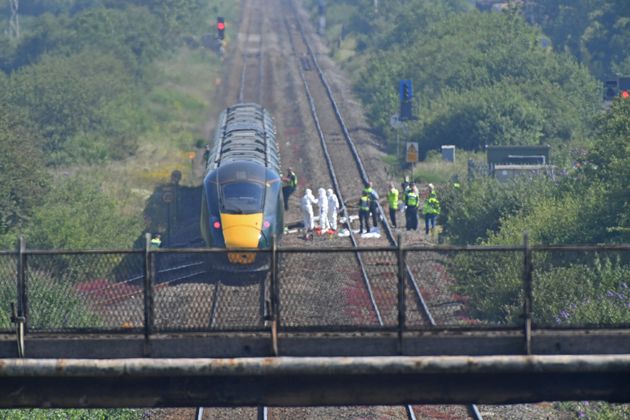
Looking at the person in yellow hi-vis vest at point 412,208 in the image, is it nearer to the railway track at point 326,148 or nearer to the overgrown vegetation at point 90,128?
the railway track at point 326,148

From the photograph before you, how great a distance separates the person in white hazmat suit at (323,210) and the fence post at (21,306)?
59.3ft

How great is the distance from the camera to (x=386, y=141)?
49281mm

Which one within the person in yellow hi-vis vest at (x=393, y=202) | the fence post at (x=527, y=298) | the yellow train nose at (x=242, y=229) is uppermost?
the person in yellow hi-vis vest at (x=393, y=202)

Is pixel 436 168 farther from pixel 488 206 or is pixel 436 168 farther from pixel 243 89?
pixel 243 89

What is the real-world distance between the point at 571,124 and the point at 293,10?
211 feet

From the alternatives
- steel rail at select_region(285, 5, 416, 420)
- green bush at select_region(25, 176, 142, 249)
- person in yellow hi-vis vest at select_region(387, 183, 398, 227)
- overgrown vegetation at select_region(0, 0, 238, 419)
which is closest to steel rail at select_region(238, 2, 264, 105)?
overgrown vegetation at select_region(0, 0, 238, 419)

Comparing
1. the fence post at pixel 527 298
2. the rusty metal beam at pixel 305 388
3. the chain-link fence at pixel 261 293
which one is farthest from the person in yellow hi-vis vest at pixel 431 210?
the rusty metal beam at pixel 305 388

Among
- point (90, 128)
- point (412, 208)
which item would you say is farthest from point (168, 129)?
point (412, 208)

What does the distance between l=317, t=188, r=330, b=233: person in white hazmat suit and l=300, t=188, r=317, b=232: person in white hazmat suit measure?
0.80ft

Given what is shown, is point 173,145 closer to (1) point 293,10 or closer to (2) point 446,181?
(2) point 446,181

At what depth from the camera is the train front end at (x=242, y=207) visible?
2633 centimetres

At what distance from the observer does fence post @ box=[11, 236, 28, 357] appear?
45.8ft

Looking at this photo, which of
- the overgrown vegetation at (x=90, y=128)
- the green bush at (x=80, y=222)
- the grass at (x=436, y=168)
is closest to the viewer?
the overgrown vegetation at (x=90, y=128)

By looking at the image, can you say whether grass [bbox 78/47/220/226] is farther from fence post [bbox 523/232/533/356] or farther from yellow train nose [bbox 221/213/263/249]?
fence post [bbox 523/232/533/356]
